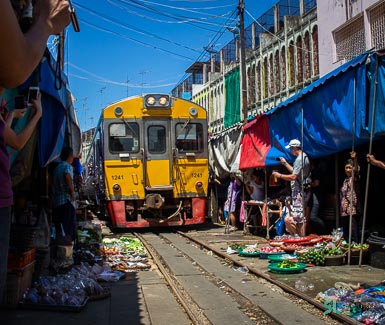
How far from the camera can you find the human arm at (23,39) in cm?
147

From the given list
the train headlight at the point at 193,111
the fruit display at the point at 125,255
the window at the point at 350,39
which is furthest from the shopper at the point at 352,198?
the train headlight at the point at 193,111

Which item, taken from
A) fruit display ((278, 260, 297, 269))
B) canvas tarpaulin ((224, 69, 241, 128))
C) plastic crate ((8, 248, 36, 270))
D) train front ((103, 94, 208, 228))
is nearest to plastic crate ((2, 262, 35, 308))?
plastic crate ((8, 248, 36, 270))

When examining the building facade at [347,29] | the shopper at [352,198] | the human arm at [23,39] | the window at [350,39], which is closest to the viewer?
the human arm at [23,39]

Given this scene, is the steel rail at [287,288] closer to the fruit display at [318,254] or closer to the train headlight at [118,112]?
the fruit display at [318,254]

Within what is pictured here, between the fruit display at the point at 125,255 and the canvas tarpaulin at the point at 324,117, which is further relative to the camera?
the fruit display at the point at 125,255

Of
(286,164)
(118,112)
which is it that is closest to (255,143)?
(286,164)

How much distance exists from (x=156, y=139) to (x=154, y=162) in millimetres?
668

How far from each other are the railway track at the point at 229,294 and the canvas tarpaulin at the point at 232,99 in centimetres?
1520

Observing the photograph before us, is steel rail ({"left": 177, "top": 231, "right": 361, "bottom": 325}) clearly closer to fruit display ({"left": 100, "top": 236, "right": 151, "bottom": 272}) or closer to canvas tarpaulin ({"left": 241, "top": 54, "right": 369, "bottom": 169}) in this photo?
fruit display ({"left": 100, "top": 236, "right": 151, "bottom": 272})

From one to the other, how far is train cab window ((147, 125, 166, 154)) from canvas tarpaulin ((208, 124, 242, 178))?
187 cm

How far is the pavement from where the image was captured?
4.66 m

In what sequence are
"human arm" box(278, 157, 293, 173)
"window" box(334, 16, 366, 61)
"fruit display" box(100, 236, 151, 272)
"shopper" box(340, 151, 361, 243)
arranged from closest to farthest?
"shopper" box(340, 151, 361, 243) < "fruit display" box(100, 236, 151, 272) < "human arm" box(278, 157, 293, 173) < "window" box(334, 16, 366, 61)

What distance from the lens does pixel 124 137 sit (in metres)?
12.9

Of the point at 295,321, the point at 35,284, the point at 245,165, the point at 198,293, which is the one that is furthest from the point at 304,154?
the point at 35,284
